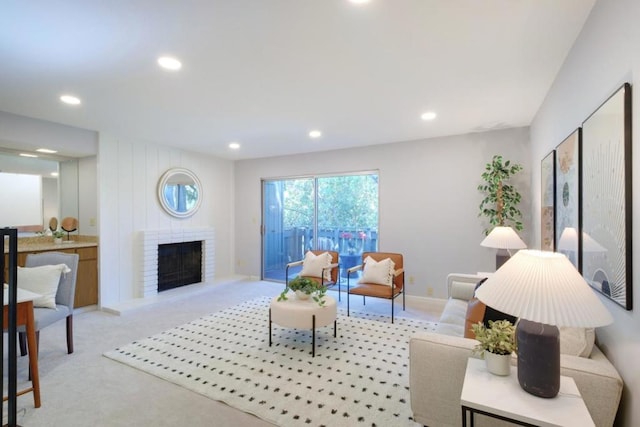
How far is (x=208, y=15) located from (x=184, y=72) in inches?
32.6

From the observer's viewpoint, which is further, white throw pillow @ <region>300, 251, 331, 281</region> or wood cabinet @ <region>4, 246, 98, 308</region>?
white throw pillow @ <region>300, 251, 331, 281</region>

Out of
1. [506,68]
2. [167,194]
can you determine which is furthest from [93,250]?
[506,68]

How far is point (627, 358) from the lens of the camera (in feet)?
4.37

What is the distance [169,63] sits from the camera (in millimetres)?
2318

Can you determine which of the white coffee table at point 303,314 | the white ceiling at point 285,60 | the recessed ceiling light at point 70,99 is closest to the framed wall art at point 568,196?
the white ceiling at point 285,60

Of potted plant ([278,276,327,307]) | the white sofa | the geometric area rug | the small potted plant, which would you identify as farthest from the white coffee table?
the small potted plant

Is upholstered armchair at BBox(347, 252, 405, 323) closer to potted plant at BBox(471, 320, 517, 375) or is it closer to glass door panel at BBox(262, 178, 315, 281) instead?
glass door panel at BBox(262, 178, 315, 281)

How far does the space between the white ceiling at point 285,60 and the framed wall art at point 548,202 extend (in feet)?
2.24

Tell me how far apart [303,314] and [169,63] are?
2.36m

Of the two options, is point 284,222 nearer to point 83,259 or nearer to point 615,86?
point 83,259

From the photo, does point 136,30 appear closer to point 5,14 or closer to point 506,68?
point 5,14

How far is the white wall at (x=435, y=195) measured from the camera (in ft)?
14.1

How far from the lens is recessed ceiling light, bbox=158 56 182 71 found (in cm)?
224

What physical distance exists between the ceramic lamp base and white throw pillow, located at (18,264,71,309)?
11.5ft
